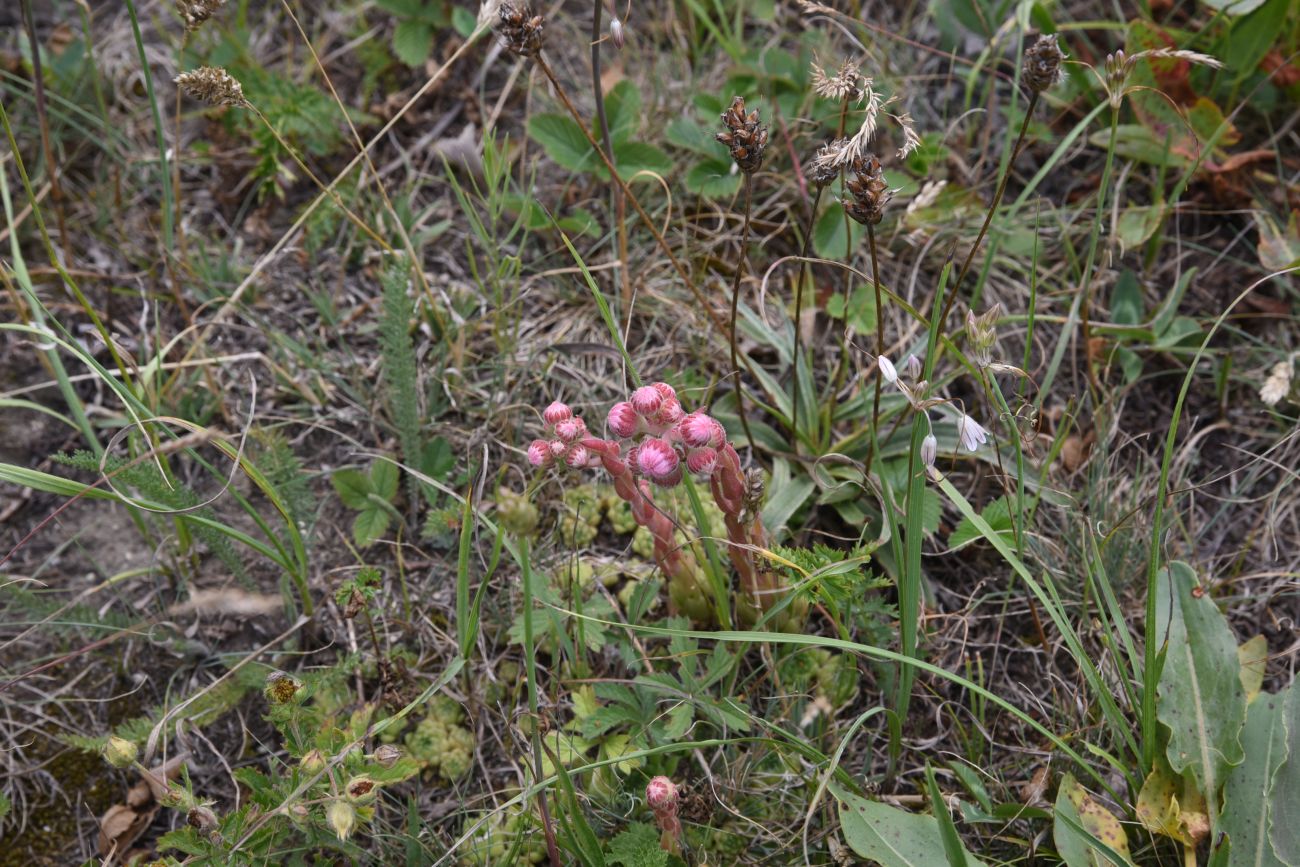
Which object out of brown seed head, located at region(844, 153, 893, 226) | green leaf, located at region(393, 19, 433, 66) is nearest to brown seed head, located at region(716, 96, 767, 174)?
brown seed head, located at region(844, 153, 893, 226)

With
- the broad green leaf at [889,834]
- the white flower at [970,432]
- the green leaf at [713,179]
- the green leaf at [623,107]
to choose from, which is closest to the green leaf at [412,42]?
the green leaf at [623,107]

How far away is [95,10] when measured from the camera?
2.99 meters

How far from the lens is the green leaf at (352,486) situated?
7.11 ft

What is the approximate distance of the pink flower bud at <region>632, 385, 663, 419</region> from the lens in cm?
158

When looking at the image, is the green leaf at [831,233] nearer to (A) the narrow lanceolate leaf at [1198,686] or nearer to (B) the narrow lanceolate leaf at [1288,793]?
(A) the narrow lanceolate leaf at [1198,686]

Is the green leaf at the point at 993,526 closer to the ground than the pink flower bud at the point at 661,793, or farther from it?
farther from it

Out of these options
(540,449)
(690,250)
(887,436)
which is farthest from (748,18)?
(540,449)

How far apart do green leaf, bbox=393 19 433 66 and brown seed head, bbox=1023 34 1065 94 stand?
69.8 inches

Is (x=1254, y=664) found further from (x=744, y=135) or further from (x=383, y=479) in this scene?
(x=383, y=479)

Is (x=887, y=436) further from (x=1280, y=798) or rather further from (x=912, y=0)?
(x=912, y=0)

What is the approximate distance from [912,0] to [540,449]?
1959 mm

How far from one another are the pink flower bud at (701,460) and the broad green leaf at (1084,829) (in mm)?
778

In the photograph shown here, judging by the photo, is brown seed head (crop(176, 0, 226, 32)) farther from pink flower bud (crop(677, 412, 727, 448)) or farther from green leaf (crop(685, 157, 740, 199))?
pink flower bud (crop(677, 412, 727, 448))

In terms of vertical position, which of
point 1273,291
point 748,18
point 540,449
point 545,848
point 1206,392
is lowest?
point 545,848
